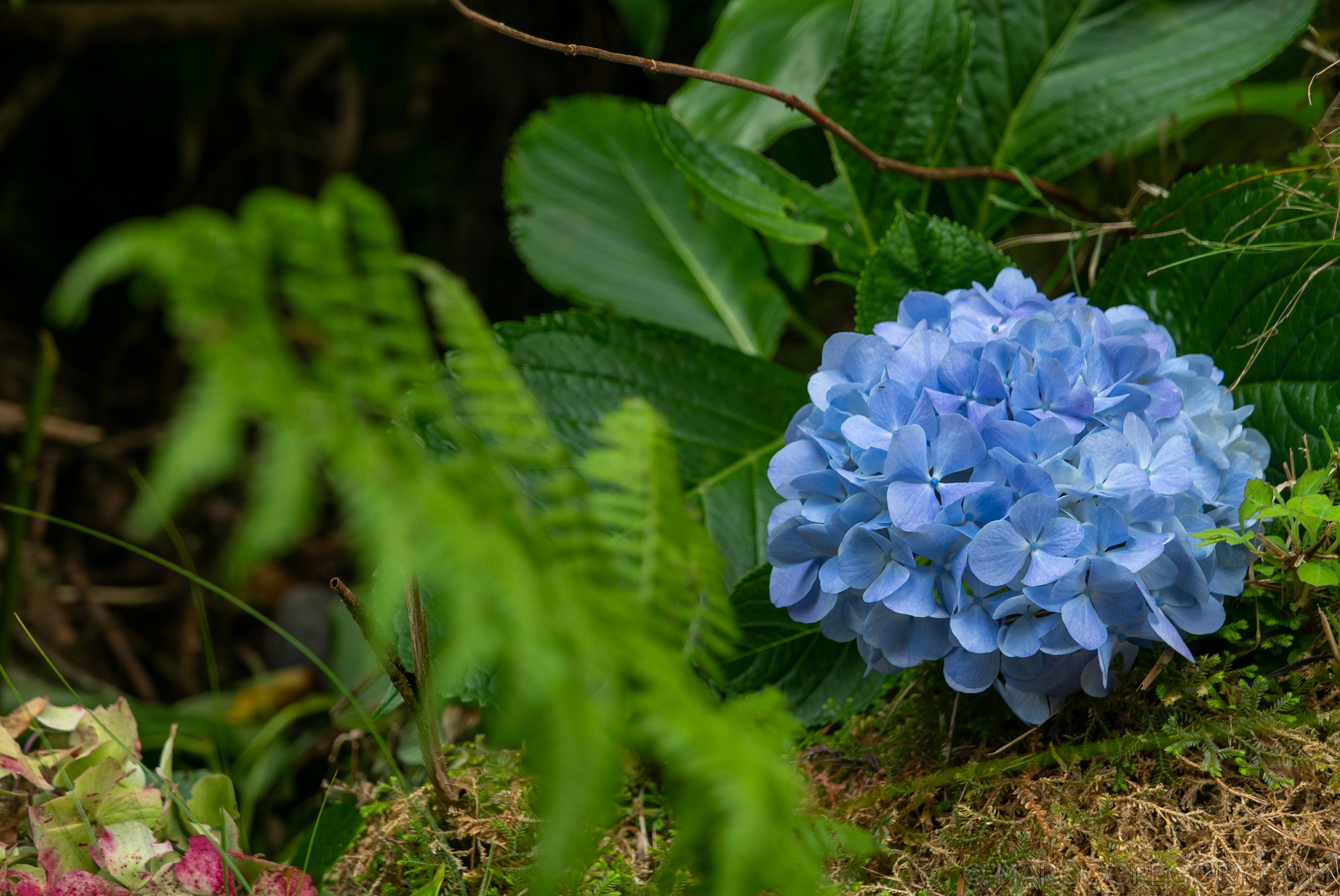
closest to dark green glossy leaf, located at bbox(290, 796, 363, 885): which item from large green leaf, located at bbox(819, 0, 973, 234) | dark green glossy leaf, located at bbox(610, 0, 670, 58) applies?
large green leaf, located at bbox(819, 0, 973, 234)

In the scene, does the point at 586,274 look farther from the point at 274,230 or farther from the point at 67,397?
the point at 67,397

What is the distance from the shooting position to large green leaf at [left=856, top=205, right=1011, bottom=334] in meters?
0.77

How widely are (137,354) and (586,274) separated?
1.16 meters

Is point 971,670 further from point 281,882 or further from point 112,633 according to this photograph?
point 112,633

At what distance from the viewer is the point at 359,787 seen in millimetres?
709

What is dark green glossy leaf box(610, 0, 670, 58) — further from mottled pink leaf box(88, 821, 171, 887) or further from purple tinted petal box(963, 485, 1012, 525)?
mottled pink leaf box(88, 821, 171, 887)

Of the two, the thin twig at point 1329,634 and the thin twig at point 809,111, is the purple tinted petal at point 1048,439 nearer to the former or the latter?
the thin twig at point 1329,634

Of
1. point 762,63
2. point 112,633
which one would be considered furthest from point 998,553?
point 112,633

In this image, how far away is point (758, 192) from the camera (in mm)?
865

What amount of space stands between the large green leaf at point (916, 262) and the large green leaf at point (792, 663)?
254 mm

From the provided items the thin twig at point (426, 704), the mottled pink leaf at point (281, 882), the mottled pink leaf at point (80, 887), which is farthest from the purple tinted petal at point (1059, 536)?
the mottled pink leaf at point (80, 887)

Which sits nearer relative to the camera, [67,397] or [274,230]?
[274,230]

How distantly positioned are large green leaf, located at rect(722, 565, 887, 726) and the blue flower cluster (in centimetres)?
8

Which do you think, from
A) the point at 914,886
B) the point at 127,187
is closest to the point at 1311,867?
the point at 914,886
